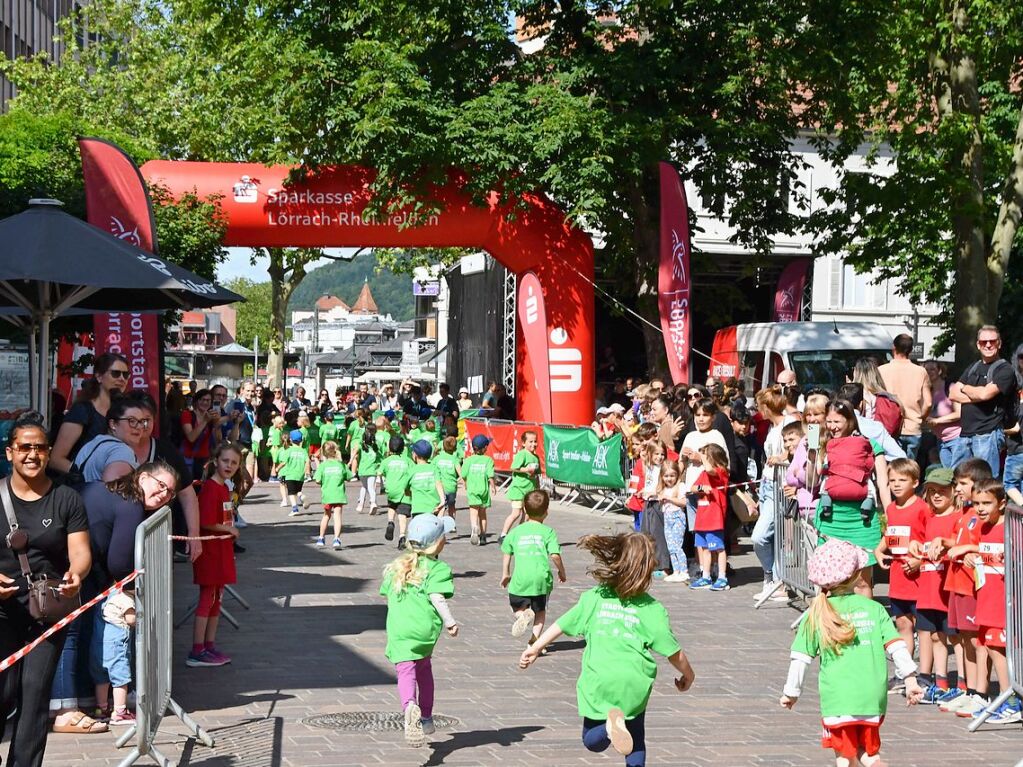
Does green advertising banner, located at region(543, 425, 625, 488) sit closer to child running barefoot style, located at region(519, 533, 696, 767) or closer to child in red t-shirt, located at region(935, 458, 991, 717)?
child in red t-shirt, located at region(935, 458, 991, 717)

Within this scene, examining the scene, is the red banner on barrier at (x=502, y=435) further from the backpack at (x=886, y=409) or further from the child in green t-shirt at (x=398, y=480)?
the backpack at (x=886, y=409)

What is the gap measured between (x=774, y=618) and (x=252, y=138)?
3150 centimetres

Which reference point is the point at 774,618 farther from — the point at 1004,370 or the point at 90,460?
the point at 90,460

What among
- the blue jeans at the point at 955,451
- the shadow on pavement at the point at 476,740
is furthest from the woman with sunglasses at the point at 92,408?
the blue jeans at the point at 955,451

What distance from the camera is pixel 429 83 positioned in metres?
25.8

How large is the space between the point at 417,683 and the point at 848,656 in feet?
8.94

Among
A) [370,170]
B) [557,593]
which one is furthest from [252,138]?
[557,593]

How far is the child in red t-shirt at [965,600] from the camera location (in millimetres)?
9352

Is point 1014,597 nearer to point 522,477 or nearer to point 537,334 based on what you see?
point 522,477

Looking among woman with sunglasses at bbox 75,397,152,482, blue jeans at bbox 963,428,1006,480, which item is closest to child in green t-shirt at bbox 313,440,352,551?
blue jeans at bbox 963,428,1006,480

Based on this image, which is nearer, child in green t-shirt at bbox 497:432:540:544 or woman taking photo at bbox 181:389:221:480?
child in green t-shirt at bbox 497:432:540:544

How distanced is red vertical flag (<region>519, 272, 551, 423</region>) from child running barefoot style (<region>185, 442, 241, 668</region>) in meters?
14.7

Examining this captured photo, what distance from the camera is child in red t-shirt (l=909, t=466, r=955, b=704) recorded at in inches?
385

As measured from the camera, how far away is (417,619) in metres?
8.52
